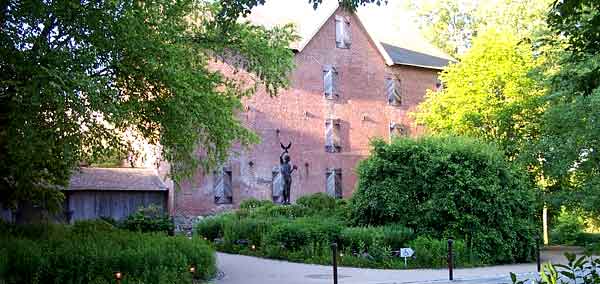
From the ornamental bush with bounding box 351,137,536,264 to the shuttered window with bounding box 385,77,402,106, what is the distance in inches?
720

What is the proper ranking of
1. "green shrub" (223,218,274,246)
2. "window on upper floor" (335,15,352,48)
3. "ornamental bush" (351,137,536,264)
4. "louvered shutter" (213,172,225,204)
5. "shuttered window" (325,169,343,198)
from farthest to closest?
"window on upper floor" (335,15,352,48) < "shuttered window" (325,169,343,198) < "louvered shutter" (213,172,225,204) < "green shrub" (223,218,274,246) < "ornamental bush" (351,137,536,264)

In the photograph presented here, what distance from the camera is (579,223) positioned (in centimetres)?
3747

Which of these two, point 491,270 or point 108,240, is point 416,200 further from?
point 108,240

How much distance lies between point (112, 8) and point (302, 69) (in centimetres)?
2348

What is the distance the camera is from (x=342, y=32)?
38.7 m

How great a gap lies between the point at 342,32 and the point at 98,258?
1096 inches

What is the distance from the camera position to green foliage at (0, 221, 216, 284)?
12.5 metres

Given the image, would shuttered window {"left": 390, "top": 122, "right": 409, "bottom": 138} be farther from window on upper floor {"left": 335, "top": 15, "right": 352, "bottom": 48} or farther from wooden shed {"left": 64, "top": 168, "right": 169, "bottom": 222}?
wooden shed {"left": 64, "top": 168, "right": 169, "bottom": 222}

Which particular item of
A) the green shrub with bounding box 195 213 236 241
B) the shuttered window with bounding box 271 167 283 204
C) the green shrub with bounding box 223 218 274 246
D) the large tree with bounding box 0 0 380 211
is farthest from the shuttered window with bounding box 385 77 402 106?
the large tree with bounding box 0 0 380 211

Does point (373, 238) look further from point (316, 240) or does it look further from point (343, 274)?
point (343, 274)

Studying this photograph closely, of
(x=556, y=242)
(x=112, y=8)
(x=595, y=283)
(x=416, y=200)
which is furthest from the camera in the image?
(x=556, y=242)

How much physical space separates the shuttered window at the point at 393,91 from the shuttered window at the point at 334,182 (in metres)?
5.81

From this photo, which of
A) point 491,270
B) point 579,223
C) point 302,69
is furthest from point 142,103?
point 579,223

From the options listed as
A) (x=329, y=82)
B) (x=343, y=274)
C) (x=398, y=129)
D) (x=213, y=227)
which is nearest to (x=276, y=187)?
(x=329, y=82)
